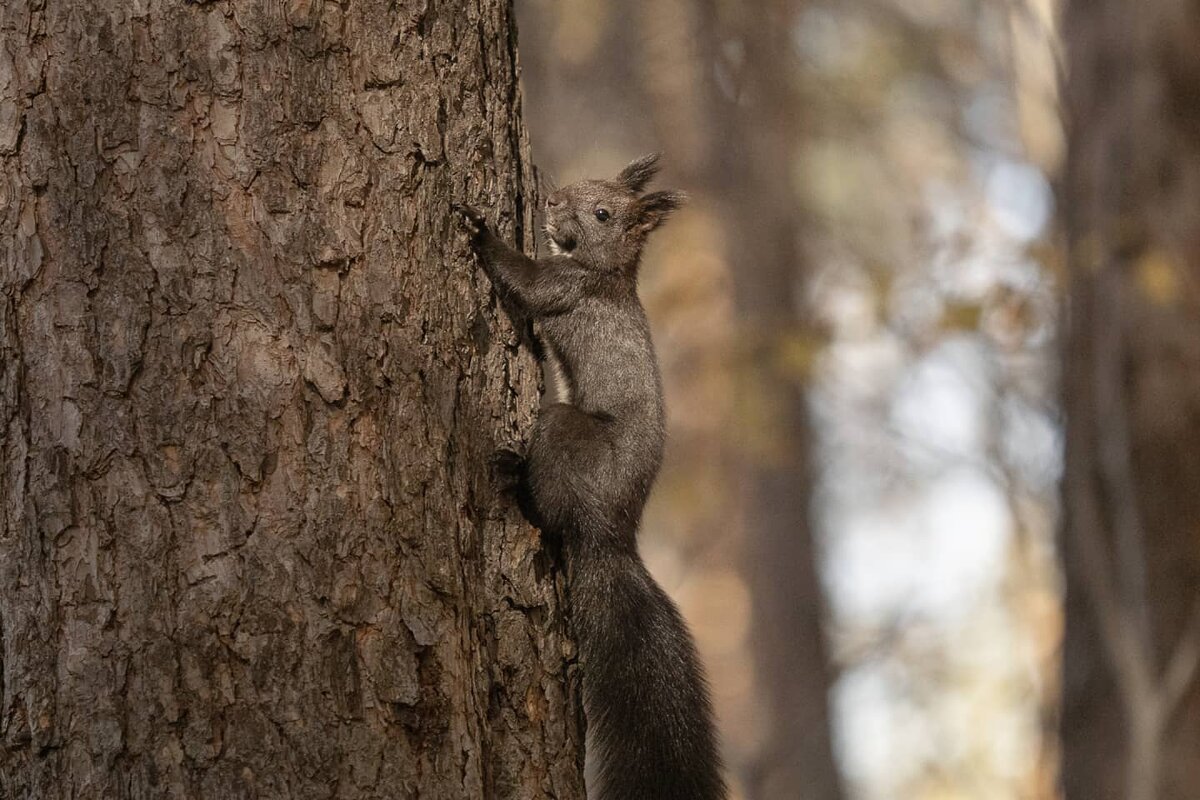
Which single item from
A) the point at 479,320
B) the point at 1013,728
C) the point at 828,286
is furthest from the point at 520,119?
the point at 1013,728

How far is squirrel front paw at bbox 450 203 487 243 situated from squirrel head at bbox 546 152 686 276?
3.58ft

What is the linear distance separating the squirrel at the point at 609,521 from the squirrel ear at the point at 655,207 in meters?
0.42

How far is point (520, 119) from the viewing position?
2.86 meters

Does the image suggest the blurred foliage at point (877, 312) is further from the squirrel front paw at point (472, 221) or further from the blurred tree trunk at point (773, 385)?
the squirrel front paw at point (472, 221)

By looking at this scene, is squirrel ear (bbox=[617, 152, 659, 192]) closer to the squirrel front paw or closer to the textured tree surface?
the squirrel front paw

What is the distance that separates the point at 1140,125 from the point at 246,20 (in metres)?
4.17

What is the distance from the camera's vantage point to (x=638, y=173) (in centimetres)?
391

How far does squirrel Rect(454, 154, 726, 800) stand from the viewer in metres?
2.71

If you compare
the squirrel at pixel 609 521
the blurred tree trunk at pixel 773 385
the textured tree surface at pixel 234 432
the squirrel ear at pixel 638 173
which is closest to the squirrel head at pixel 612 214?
the squirrel ear at pixel 638 173

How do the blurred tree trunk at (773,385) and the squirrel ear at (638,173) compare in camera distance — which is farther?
the blurred tree trunk at (773,385)

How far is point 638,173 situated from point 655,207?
120 millimetres

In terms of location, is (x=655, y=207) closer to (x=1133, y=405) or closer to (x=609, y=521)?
(x=609, y=521)

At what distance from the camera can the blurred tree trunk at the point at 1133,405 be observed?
15.9ft

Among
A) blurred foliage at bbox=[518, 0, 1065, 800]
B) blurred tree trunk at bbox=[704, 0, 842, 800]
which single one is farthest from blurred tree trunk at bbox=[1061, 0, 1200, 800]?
blurred tree trunk at bbox=[704, 0, 842, 800]
